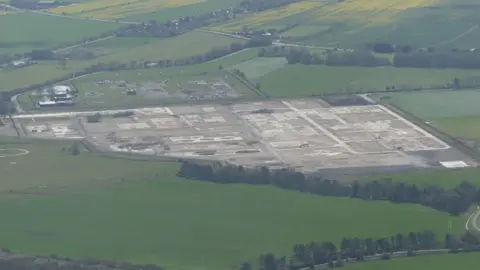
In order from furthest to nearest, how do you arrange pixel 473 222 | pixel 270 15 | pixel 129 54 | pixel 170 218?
1. pixel 270 15
2. pixel 129 54
3. pixel 170 218
4. pixel 473 222

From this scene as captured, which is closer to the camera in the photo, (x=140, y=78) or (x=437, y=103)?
(x=437, y=103)

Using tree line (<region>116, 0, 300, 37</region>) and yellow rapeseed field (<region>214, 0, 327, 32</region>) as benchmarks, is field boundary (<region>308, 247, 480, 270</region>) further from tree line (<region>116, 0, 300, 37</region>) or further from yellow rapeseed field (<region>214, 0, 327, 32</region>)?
yellow rapeseed field (<region>214, 0, 327, 32</region>)

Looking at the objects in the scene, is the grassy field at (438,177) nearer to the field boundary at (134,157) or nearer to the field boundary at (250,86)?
the field boundary at (134,157)

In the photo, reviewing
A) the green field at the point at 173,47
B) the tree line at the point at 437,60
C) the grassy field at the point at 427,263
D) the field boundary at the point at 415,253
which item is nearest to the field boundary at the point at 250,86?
the green field at the point at 173,47

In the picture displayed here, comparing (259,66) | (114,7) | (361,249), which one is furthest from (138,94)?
(114,7)

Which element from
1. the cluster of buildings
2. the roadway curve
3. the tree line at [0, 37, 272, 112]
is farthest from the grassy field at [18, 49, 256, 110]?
the roadway curve

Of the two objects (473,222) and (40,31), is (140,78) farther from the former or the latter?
(473,222)
